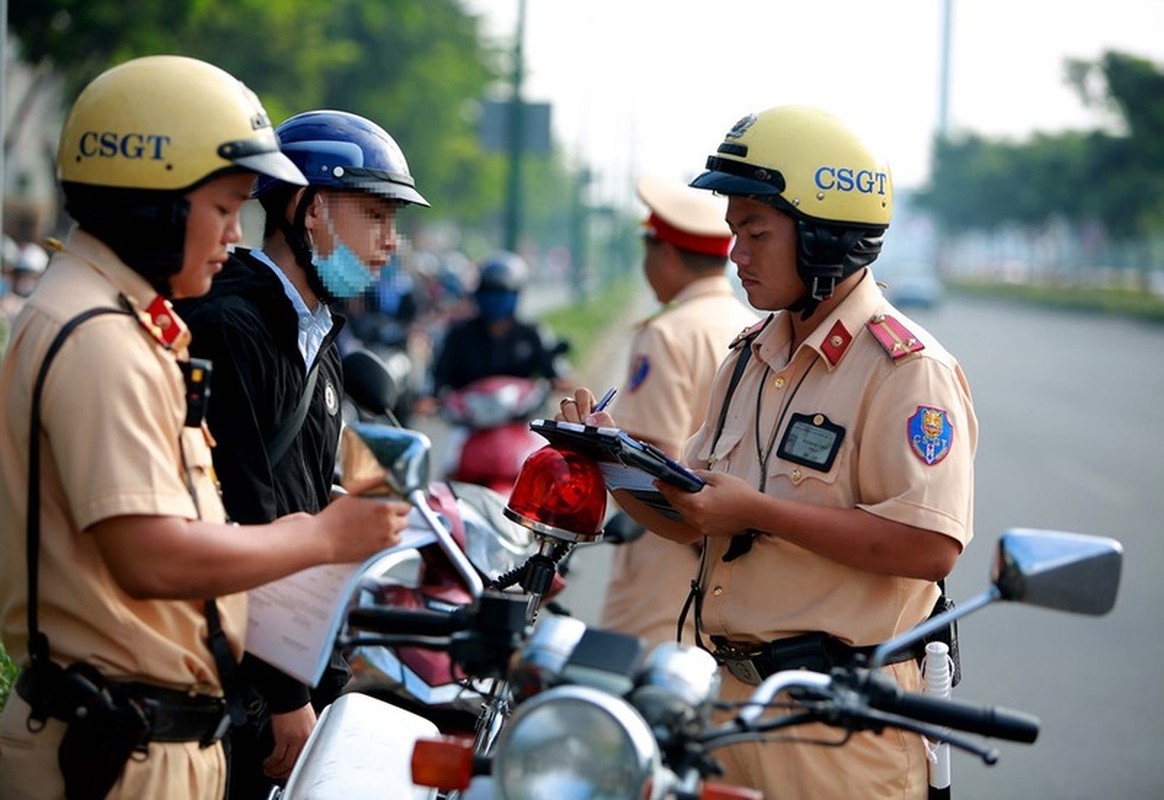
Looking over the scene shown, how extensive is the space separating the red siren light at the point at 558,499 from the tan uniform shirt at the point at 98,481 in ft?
2.19

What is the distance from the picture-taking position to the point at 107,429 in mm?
2475

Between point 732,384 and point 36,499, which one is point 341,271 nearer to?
point 732,384

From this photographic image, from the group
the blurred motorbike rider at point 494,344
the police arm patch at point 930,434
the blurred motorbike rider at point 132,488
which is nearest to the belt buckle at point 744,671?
the police arm patch at point 930,434

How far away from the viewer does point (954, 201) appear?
85.4 meters

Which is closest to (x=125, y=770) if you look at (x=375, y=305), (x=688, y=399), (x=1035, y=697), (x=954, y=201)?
(x=375, y=305)

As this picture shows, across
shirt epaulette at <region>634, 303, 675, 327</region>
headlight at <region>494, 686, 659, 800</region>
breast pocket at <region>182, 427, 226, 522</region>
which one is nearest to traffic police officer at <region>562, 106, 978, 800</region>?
breast pocket at <region>182, 427, 226, 522</region>

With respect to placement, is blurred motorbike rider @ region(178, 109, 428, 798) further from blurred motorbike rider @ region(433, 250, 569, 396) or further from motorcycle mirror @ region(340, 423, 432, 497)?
blurred motorbike rider @ region(433, 250, 569, 396)

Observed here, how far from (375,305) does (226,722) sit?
1.81m

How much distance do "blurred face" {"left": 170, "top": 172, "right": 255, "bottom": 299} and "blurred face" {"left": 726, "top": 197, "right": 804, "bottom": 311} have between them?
123cm

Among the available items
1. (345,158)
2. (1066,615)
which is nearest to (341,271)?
(345,158)

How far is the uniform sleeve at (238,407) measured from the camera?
3289 mm

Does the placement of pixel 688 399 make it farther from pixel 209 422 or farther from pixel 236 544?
pixel 236 544

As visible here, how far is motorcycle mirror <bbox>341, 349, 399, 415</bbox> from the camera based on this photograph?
424 centimetres

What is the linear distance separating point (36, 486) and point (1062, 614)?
26.6 feet
